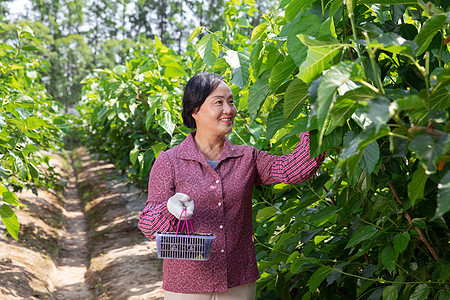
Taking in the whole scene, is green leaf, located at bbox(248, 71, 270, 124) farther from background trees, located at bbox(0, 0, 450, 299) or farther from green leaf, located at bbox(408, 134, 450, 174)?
green leaf, located at bbox(408, 134, 450, 174)

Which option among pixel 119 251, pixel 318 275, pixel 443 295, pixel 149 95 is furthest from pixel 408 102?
pixel 119 251

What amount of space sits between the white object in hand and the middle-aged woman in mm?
73

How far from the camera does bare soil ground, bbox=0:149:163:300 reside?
15.5 feet

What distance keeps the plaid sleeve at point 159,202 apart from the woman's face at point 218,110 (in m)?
0.23

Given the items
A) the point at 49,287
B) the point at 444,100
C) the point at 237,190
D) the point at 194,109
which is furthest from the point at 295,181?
the point at 49,287

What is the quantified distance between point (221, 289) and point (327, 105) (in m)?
1.16

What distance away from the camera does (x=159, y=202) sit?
1.90 meters

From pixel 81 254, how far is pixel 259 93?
233 inches

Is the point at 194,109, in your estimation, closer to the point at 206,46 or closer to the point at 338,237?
the point at 206,46

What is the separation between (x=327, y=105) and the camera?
36.1 inches

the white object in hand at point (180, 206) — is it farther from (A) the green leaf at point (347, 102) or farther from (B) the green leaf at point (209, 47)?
(A) the green leaf at point (347, 102)

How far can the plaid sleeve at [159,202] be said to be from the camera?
1.81 meters

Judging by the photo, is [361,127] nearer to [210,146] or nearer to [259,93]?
[259,93]

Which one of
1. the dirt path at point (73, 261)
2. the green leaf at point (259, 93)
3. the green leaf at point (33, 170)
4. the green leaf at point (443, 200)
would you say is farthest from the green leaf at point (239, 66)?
the dirt path at point (73, 261)
